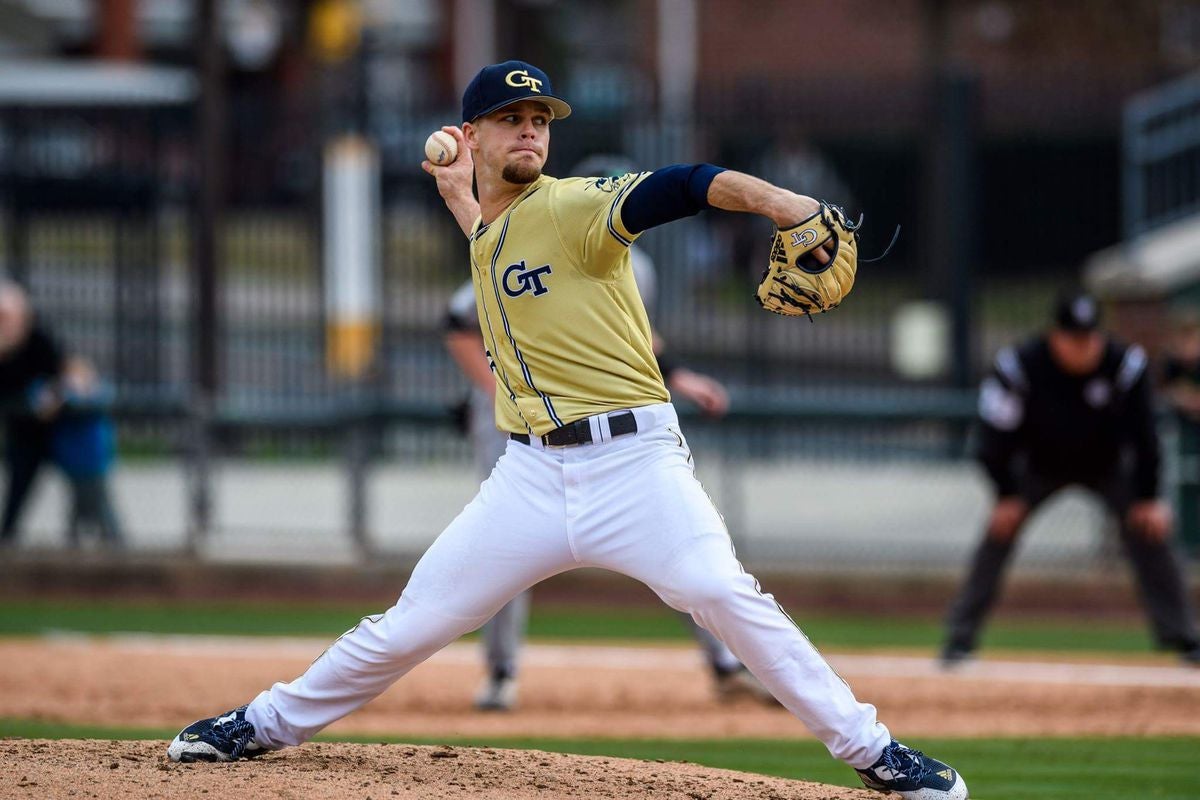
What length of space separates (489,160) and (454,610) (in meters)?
1.41

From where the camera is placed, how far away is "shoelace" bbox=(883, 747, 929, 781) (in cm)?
543

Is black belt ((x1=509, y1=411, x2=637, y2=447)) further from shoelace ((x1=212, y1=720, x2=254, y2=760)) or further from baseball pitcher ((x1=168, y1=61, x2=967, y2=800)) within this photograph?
shoelace ((x1=212, y1=720, x2=254, y2=760))

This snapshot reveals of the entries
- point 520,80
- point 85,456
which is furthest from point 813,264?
point 85,456

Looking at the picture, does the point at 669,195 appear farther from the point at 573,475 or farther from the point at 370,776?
the point at 370,776

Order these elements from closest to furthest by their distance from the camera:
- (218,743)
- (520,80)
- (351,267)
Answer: (520,80)
(218,743)
(351,267)

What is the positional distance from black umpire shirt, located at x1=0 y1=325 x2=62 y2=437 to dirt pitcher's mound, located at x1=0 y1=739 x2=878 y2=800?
6.73 metres

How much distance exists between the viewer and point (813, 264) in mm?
4922

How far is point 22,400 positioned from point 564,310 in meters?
8.20

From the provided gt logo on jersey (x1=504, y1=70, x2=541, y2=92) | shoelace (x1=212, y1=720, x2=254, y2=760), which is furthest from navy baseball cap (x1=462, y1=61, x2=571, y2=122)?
shoelace (x1=212, y1=720, x2=254, y2=760)

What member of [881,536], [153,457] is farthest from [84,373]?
[881,536]

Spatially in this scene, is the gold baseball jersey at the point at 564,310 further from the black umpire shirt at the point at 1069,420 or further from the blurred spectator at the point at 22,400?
the blurred spectator at the point at 22,400

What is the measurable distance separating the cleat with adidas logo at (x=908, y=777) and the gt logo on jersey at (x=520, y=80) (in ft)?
7.50

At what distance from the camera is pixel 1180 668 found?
386 inches

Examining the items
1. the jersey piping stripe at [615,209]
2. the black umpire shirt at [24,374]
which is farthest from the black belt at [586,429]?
the black umpire shirt at [24,374]
